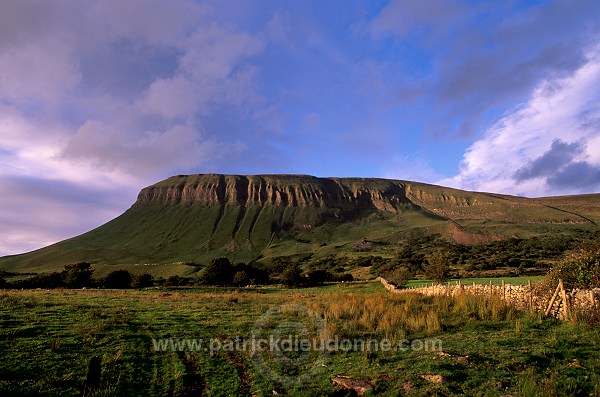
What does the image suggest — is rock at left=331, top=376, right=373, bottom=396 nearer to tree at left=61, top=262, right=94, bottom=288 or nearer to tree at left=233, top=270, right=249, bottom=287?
tree at left=233, top=270, right=249, bottom=287

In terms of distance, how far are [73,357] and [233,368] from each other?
209 inches

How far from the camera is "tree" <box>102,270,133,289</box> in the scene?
50.0 meters

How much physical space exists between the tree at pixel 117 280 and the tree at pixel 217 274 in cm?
1077

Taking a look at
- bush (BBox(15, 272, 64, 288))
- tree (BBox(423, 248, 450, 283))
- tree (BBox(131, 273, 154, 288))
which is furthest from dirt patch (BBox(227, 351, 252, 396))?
bush (BBox(15, 272, 64, 288))

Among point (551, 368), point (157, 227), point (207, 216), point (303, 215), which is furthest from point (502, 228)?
point (157, 227)


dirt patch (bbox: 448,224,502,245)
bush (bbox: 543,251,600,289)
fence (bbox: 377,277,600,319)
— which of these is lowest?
fence (bbox: 377,277,600,319)

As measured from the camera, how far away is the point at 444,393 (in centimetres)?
838

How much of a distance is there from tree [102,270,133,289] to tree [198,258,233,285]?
424 inches

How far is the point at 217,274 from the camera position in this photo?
2308 inches

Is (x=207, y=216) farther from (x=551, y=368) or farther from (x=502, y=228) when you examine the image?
(x=551, y=368)

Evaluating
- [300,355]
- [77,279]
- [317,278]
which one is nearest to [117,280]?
[77,279]

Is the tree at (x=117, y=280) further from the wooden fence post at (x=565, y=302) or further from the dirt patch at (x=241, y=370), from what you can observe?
the wooden fence post at (x=565, y=302)

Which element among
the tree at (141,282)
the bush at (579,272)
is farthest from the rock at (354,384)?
the tree at (141,282)

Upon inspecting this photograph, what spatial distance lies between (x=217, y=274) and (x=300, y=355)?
159 feet
